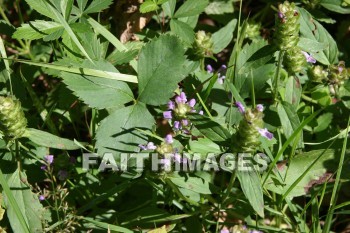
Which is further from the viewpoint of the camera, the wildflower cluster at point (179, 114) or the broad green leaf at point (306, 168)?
the broad green leaf at point (306, 168)

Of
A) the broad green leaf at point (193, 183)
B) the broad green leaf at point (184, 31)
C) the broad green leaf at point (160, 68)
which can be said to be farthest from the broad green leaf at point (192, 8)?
the broad green leaf at point (193, 183)

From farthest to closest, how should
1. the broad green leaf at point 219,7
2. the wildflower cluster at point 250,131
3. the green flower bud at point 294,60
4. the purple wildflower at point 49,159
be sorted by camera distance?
the broad green leaf at point 219,7
the green flower bud at point 294,60
the purple wildflower at point 49,159
the wildflower cluster at point 250,131

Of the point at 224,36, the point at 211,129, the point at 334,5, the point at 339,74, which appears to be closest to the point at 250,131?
the point at 211,129

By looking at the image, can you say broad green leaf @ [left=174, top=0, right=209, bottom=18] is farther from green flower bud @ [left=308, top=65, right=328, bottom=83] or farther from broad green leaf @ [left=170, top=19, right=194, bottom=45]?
green flower bud @ [left=308, top=65, right=328, bottom=83]

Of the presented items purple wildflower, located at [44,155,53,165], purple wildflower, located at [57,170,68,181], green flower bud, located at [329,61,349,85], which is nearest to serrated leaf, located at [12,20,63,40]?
purple wildflower, located at [44,155,53,165]

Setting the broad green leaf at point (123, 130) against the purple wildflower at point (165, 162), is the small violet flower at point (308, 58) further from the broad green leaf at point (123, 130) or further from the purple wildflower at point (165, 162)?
the purple wildflower at point (165, 162)
